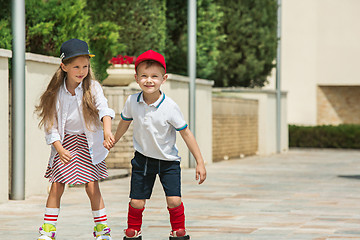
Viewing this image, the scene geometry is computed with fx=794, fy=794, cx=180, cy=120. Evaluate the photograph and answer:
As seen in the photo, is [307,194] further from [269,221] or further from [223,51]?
[223,51]

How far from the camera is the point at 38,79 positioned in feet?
34.0

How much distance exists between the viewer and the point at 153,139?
6020 mm

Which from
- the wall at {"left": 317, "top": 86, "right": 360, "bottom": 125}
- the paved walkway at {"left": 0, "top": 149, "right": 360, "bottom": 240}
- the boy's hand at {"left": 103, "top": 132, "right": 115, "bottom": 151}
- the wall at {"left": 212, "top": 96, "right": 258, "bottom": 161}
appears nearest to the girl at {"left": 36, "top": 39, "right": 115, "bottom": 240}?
the boy's hand at {"left": 103, "top": 132, "right": 115, "bottom": 151}

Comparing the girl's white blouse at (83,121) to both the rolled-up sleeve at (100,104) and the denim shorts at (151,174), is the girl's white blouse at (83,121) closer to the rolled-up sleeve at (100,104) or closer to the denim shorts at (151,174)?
the rolled-up sleeve at (100,104)

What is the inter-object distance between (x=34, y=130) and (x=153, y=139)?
4574 mm

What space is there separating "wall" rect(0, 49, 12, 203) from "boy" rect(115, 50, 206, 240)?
12.2ft

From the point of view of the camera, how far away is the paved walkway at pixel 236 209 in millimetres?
7281

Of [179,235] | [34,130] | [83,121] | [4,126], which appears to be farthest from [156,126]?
[34,130]

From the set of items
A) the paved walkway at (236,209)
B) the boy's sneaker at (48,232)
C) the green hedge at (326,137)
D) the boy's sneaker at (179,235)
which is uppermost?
the green hedge at (326,137)

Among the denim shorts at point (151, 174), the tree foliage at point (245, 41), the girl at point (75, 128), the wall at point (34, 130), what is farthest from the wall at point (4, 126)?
the tree foliage at point (245, 41)

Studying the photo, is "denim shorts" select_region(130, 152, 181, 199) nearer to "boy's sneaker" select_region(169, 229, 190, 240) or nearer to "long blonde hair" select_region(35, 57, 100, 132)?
"boy's sneaker" select_region(169, 229, 190, 240)

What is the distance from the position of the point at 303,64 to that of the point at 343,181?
1960 cm

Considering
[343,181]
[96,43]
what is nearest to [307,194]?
[343,181]

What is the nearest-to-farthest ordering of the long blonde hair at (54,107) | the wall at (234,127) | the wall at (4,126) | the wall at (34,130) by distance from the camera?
the long blonde hair at (54,107) < the wall at (4,126) < the wall at (34,130) < the wall at (234,127)
